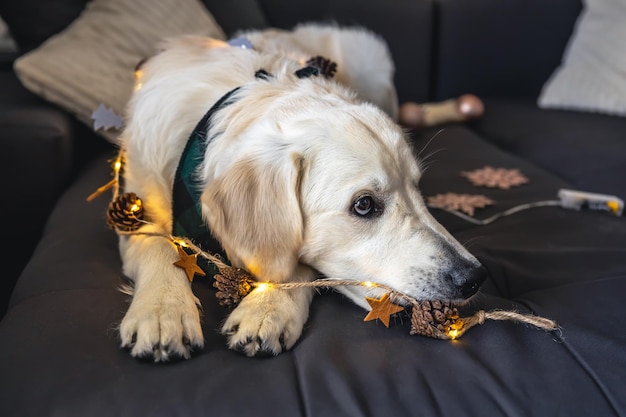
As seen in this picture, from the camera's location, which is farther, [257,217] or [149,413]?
[257,217]

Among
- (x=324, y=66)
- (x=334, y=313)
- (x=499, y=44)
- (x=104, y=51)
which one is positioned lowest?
(x=499, y=44)

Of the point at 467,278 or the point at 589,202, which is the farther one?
the point at 589,202

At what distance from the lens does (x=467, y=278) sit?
1.33 metres

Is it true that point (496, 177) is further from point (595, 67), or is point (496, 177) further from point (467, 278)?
point (595, 67)

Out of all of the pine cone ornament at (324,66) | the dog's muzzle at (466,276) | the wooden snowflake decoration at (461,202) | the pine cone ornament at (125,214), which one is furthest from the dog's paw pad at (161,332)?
the wooden snowflake decoration at (461,202)

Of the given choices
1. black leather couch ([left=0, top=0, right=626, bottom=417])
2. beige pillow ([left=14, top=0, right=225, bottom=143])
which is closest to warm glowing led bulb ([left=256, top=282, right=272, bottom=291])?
black leather couch ([left=0, top=0, right=626, bottom=417])

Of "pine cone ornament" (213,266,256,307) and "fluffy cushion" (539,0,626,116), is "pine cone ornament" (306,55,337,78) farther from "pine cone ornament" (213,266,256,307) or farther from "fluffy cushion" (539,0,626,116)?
"fluffy cushion" (539,0,626,116)

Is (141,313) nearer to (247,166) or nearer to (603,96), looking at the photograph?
(247,166)

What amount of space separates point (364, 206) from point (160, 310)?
0.49 meters

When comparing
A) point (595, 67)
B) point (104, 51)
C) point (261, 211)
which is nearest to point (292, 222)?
point (261, 211)

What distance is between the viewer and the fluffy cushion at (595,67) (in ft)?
10.2

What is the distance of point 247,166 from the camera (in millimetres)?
1374

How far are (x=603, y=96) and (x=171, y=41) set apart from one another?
7.34ft

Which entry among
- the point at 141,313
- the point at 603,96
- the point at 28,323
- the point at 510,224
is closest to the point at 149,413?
the point at 141,313
